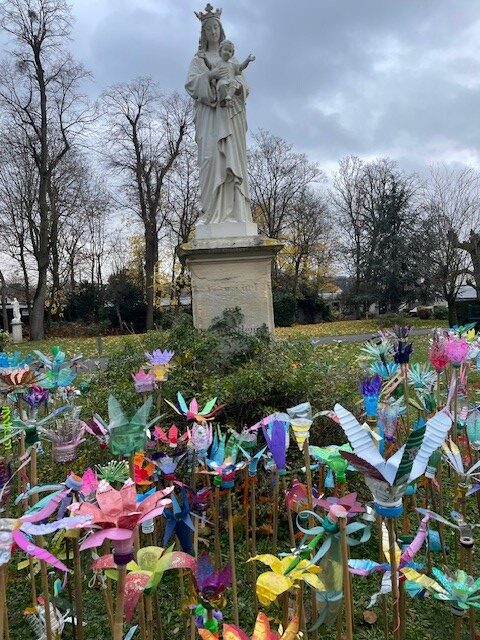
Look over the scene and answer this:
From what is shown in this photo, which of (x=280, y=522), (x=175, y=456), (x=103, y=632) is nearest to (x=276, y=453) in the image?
(x=175, y=456)

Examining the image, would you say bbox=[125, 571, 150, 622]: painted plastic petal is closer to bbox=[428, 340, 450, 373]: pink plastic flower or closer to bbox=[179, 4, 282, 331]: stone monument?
bbox=[428, 340, 450, 373]: pink plastic flower

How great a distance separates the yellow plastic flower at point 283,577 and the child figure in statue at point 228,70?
203 inches

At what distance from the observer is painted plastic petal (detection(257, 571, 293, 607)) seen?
3.59 feet

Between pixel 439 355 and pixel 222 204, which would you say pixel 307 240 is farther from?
pixel 439 355

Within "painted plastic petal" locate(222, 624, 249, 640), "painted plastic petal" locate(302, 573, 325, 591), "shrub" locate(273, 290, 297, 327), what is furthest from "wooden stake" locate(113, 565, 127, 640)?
"shrub" locate(273, 290, 297, 327)

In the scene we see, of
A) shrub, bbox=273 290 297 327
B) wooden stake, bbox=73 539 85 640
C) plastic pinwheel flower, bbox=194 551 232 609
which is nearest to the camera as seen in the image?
plastic pinwheel flower, bbox=194 551 232 609

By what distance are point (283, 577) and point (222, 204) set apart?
4925 mm

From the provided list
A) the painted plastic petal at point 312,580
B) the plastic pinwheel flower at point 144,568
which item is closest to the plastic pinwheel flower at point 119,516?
the plastic pinwheel flower at point 144,568

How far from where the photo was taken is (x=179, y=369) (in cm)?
385

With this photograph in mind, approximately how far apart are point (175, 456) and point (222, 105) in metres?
4.61

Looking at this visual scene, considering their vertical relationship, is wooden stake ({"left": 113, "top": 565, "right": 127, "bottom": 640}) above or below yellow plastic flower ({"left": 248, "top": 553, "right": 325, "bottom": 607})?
above

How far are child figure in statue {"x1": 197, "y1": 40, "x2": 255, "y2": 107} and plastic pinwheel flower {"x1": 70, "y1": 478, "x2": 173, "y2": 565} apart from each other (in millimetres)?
5189

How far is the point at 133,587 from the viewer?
3.65ft

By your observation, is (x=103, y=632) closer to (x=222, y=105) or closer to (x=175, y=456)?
(x=175, y=456)
